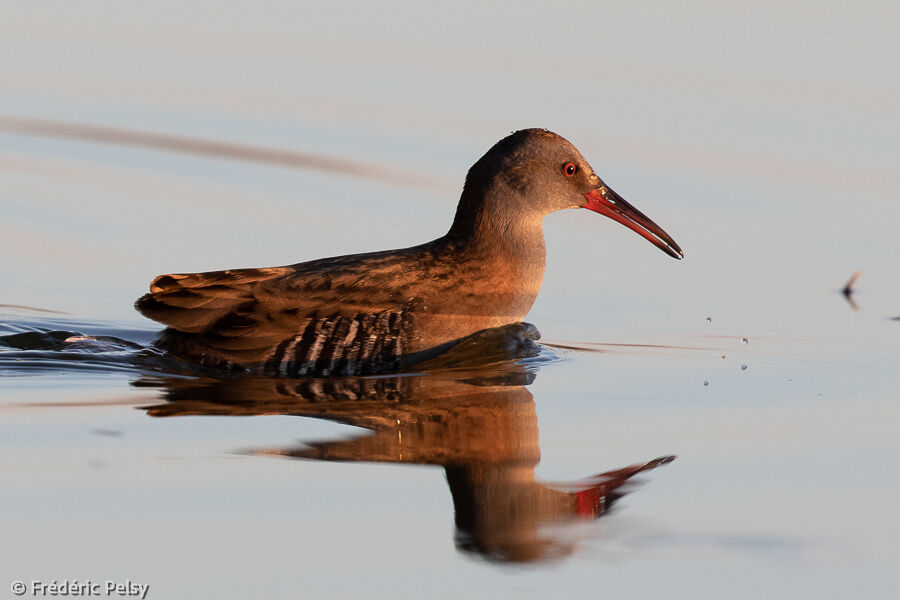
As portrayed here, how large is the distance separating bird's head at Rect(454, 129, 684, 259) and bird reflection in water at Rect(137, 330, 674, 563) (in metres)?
1.02

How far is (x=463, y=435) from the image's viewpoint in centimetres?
787

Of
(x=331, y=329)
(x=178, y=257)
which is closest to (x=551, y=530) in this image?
(x=331, y=329)

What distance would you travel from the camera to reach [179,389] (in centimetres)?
888

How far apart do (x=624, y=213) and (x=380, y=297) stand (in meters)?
1.90

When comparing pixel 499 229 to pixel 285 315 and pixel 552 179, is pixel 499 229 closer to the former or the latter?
pixel 552 179

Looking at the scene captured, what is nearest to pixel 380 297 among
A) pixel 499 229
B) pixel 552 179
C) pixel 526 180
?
pixel 499 229

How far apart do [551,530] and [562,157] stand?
3822 mm

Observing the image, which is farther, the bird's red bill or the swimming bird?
the bird's red bill

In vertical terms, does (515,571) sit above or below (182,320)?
below

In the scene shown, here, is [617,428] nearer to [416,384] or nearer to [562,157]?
[416,384]

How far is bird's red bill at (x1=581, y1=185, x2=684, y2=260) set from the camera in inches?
404

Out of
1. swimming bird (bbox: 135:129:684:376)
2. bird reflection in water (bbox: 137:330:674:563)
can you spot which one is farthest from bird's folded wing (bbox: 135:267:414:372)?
bird reflection in water (bbox: 137:330:674:563)

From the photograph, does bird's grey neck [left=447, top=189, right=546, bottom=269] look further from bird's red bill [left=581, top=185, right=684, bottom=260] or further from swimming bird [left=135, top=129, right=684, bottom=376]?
bird's red bill [left=581, top=185, right=684, bottom=260]

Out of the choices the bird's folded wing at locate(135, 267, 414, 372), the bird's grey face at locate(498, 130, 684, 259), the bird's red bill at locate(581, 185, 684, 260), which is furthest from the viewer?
the bird's red bill at locate(581, 185, 684, 260)
